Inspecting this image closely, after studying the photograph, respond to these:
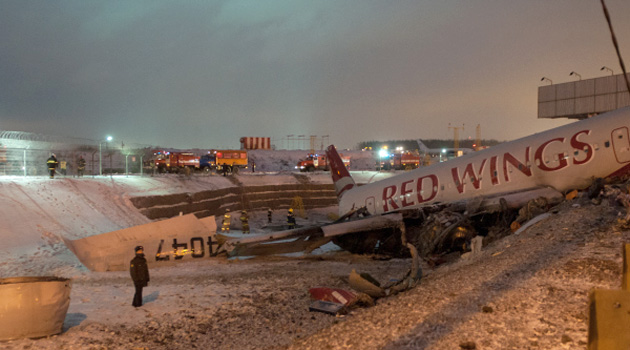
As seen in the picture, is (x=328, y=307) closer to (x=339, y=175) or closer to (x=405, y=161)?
(x=339, y=175)

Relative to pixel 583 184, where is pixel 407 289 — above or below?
below

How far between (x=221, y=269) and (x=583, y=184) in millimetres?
12203

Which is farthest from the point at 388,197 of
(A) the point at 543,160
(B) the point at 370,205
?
(A) the point at 543,160

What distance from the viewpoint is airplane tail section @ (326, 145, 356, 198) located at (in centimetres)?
Result: 2602

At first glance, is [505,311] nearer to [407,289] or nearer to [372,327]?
[372,327]

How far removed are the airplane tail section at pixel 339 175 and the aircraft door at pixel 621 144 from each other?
1345cm

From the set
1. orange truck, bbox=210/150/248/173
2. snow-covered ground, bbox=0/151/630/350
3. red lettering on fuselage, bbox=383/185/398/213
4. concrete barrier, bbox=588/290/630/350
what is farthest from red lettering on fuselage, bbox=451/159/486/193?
orange truck, bbox=210/150/248/173

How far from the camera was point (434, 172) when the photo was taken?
19.0 metres

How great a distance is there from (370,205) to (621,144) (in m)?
10.5

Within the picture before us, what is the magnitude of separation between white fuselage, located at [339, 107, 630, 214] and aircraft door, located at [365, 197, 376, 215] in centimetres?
167

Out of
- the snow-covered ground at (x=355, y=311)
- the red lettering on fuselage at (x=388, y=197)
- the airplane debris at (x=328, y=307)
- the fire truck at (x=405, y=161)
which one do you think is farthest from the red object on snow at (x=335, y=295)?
the fire truck at (x=405, y=161)

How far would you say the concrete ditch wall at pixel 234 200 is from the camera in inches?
1109

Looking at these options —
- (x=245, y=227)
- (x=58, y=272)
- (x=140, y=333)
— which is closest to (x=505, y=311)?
(x=140, y=333)

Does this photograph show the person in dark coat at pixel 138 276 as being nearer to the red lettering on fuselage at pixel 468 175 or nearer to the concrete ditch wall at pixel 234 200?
the red lettering on fuselage at pixel 468 175
